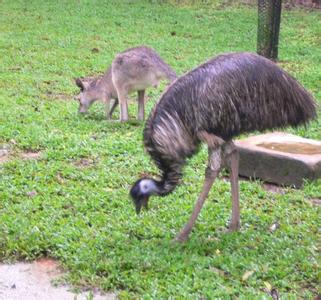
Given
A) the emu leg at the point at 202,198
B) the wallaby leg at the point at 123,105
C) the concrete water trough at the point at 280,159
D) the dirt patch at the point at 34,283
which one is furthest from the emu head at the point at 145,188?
the wallaby leg at the point at 123,105

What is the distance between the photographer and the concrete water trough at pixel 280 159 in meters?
6.21

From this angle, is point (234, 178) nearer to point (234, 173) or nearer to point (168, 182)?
point (234, 173)

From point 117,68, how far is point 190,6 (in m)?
10.5

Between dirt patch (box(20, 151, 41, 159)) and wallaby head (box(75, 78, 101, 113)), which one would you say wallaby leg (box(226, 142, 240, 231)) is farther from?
wallaby head (box(75, 78, 101, 113))

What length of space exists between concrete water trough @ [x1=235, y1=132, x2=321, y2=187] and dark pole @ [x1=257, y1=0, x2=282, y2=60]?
5.86 meters

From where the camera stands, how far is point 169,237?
5109 mm

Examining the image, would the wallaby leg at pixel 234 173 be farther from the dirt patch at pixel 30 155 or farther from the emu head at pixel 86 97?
the emu head at pixel 86 97

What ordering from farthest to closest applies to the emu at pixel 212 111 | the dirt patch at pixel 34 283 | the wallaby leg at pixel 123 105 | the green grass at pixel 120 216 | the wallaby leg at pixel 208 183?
the wallaby leg at pixel 123 105, the wallaby leg at pixel 208 183, the emu at pixel 212 111, the green grass at pixel 120 216, the dirt patch at pixel 34 283

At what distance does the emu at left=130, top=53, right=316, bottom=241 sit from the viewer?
15.4 feet

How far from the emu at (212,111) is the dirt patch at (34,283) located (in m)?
0.77

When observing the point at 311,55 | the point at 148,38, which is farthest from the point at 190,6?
the point at 311,55

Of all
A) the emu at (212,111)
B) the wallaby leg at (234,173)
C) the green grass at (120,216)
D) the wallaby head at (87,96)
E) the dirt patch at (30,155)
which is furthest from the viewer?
the wallaby head at (87,96)

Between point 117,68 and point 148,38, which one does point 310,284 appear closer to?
point 117,68

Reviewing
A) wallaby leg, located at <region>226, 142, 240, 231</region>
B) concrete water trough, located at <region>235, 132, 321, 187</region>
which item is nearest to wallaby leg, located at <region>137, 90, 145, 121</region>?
concrete water trough, located at <region>235, 132, 321, 187</region>
